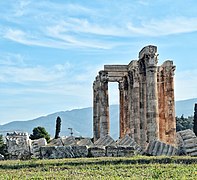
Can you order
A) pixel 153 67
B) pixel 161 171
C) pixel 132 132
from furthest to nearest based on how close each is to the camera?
pixel 132 132 < pixel 153 67 < pixel 161 171

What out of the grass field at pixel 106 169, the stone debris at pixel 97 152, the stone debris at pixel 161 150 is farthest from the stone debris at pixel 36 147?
the grass field at pixel 106 169

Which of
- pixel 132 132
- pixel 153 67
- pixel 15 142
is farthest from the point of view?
pixel 132 132

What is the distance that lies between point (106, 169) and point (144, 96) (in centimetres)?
2475

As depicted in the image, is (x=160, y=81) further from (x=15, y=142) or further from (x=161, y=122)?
(x=15, y=142)

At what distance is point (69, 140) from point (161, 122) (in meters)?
7.70

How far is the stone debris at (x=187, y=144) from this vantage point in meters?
30.7

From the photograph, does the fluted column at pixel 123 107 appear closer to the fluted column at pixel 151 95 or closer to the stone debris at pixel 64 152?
the fluted column at pixel 151 95

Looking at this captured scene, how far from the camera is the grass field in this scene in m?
17.1

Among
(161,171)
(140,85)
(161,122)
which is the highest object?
(140,85)

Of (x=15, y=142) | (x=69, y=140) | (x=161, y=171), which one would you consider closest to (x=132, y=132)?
(x=69, y=140)

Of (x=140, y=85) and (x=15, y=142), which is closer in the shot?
(x=15, y=142)

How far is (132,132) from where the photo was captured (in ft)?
153

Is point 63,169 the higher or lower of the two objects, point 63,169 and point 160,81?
the lower

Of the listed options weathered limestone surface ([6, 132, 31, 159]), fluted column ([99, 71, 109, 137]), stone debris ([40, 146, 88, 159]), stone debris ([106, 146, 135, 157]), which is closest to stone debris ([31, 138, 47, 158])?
weathered limestone surface ([6, 132, 31, 159])
